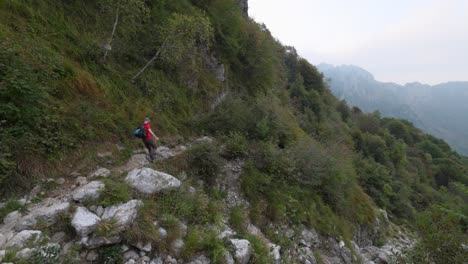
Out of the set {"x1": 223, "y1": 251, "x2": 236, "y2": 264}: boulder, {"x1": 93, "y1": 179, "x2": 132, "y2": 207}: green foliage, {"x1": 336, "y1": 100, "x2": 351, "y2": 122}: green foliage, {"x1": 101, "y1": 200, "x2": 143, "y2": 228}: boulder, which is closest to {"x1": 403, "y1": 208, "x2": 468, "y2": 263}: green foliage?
{"x1": 223, "y1": 251, "x2": 236, "y2": 264}: boulder

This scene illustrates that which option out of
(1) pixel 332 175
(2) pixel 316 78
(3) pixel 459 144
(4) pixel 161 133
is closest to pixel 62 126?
(4) pixel 161 133

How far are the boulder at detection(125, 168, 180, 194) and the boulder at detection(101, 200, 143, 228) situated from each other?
0.77m

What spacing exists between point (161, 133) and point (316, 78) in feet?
110

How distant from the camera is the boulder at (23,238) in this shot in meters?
3.82

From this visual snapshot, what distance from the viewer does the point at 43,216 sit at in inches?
176

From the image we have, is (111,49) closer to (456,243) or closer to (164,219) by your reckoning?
(164,219)

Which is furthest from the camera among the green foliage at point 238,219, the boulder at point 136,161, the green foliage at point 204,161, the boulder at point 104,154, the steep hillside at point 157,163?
the green foliage at point 204,161

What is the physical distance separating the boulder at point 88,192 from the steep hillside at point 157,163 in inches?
1.2

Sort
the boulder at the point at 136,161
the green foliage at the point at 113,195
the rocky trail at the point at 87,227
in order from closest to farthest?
1. the rocky trail at the point at 87,227
2. the green foliage at the point at 113,195
3. the boulder at the point at 136,161

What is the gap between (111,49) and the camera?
998 centimetres

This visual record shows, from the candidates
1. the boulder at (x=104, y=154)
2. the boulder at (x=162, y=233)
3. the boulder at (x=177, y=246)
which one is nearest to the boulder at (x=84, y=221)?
the boulder at (x=162, y=233)

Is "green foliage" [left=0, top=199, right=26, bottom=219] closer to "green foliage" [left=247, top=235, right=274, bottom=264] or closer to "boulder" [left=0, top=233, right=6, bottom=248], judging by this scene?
"boulder" [left=0, top=233, right=6, bottom=248]

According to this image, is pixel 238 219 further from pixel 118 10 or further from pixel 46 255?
pixel 118 10

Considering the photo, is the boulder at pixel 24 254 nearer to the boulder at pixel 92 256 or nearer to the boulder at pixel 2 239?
the boulder at pixel 2 239
